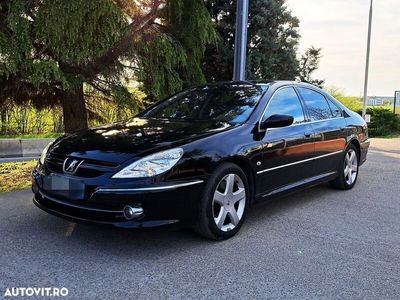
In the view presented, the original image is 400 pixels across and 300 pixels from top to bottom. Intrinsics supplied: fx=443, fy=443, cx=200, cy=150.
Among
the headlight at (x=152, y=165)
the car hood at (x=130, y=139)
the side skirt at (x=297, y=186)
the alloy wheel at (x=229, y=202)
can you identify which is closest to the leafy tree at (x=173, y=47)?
the car hood at (x=130, y=139)

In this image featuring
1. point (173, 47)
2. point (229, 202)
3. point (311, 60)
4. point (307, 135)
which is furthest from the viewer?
point (311, 60)

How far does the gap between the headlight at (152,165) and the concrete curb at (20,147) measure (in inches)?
245

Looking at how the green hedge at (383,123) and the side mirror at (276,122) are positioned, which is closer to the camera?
the side mirror at (276,122)

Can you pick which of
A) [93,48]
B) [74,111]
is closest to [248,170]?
[93,48]

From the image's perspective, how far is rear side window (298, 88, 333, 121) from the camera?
5.43 meters

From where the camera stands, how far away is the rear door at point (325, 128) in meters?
5.39

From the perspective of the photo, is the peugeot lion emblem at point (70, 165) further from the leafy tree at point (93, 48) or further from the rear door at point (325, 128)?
the leafy tree at point (93, 48)

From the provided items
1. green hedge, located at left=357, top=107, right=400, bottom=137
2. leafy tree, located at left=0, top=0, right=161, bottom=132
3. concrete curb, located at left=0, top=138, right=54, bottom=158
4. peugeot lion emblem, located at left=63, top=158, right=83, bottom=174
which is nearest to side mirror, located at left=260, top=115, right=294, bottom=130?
peugeot lion emblem, located at left=63, top=158, right=83, bottom=174

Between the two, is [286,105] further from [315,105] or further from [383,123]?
[383,123]

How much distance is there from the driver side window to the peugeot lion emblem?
2.00 m

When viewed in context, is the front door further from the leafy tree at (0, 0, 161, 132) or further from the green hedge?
the green hedge

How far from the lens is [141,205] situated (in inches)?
138

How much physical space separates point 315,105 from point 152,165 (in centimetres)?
282

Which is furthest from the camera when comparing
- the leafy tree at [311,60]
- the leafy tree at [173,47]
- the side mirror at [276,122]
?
the leafy tree at [311,60]
